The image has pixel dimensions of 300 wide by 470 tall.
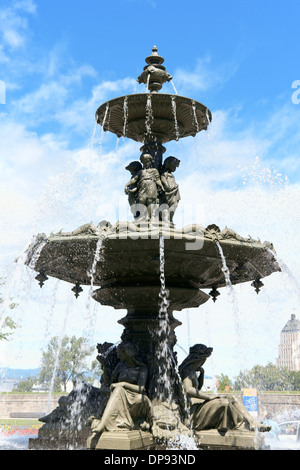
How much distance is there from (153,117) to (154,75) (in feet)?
4.51

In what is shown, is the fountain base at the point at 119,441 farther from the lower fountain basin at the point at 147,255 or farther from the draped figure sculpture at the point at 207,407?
the lower fountain basin at the point at 147,255

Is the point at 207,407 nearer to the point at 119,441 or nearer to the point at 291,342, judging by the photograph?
the point at 119,441

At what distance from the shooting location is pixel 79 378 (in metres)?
8.42

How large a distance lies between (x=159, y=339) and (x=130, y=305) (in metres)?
0.88

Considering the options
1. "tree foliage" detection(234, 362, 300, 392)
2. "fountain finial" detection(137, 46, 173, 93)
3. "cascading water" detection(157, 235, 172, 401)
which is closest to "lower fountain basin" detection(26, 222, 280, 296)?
"cascading water" detection(157, 235, 172, 401)

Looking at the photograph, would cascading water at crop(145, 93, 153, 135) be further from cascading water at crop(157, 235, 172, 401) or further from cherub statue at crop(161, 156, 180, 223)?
cascading water at crop(157, 235, 172, 401)

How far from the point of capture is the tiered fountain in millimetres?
6957

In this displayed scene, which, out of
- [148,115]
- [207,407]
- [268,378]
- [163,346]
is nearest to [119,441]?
[207,407]

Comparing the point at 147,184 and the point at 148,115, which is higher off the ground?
the point at 148,115

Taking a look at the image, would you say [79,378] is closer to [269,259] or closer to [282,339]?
[269,259]

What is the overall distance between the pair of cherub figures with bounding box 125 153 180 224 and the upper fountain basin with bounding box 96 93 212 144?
2.67 ft

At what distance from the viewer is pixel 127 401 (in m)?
6.84

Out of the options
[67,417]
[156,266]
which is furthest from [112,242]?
[67,417]
